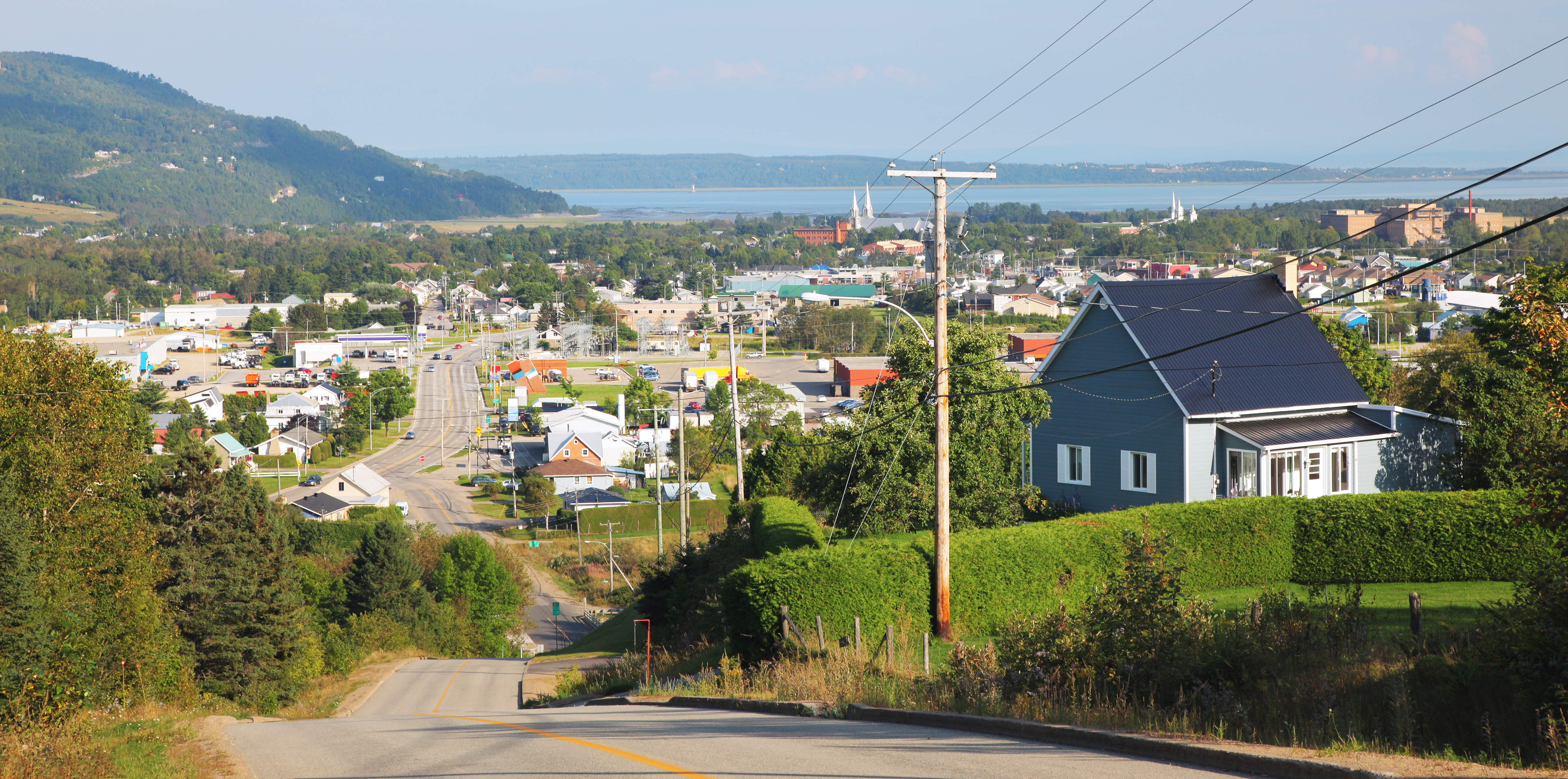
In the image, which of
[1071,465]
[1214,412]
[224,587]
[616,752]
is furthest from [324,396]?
[616,752]

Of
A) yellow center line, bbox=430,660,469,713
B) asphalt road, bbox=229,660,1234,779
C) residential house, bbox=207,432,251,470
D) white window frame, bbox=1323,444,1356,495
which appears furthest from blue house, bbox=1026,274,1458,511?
residential house, bbox=207,432,251,470

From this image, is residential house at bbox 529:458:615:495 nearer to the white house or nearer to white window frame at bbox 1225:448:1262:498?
the white house

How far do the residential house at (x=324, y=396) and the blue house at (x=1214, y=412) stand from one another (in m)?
96.7

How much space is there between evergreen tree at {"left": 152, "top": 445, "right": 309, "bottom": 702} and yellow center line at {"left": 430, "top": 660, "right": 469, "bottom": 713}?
5.31 metres

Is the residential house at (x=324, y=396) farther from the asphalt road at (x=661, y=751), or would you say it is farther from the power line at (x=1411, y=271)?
the asphalt road at (x=661, y=751)

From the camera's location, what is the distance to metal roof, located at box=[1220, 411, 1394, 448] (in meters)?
26.5

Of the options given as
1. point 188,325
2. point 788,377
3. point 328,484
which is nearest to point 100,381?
point 328,484

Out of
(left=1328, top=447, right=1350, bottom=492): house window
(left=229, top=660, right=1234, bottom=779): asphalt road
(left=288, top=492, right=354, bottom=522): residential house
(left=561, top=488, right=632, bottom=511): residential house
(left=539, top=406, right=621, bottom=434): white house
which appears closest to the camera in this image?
(left=229, top=660, right=1234, bottom=779): asphalt road

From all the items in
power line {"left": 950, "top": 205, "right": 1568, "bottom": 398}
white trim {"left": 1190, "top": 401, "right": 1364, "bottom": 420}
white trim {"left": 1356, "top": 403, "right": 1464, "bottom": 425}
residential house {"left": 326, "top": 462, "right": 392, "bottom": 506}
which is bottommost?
residential house {"left": 326, "top": 462, "right": 392, "bottom": 506}

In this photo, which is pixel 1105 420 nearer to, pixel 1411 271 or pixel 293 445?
pixel 1411 271

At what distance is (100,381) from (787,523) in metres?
18.9

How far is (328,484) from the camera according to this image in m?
80.3

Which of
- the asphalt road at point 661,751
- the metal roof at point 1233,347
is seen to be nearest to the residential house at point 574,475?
the metal roof at point 1233,347

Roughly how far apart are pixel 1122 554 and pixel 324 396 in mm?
107684
